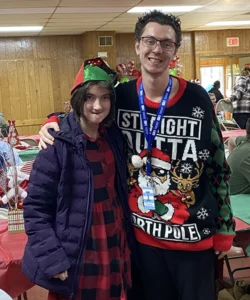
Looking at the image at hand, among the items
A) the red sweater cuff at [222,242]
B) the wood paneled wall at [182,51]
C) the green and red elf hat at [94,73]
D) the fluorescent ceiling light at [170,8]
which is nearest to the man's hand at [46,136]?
the green and red elf hat at [94,73]

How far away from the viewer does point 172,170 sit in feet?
4.80

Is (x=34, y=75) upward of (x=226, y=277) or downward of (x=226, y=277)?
upward

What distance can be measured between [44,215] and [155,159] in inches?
16.7

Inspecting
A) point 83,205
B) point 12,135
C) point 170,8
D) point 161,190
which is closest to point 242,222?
point 161,190

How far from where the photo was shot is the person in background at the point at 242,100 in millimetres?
6715

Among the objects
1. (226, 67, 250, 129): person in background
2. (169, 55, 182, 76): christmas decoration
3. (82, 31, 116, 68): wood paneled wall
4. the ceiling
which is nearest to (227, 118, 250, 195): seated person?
(169, 55, 182, 76): christmas decoration

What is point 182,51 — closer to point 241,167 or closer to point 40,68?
point 40,68

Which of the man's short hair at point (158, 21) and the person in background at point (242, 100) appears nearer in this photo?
the man's short hair at point (158, 21)

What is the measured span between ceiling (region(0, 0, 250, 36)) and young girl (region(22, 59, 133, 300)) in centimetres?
407

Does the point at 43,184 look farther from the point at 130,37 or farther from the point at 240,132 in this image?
the point at 130,37

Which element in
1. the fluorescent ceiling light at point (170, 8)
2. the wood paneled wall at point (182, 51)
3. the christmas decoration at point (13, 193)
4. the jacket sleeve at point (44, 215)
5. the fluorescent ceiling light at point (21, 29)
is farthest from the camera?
the wood paneled wall at point (182, 51)

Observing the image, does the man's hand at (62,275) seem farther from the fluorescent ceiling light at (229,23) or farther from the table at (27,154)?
the fluorescent ceiling light at (229,23)

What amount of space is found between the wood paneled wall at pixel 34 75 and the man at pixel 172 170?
7.71 m

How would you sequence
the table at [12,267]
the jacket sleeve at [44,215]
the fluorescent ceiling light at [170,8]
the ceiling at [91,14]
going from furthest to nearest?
the fluorescent ceiling light at [170,8]
the ceiling at [91,14]
the table at [12,267]
the jacket sleeve at [44,215]
